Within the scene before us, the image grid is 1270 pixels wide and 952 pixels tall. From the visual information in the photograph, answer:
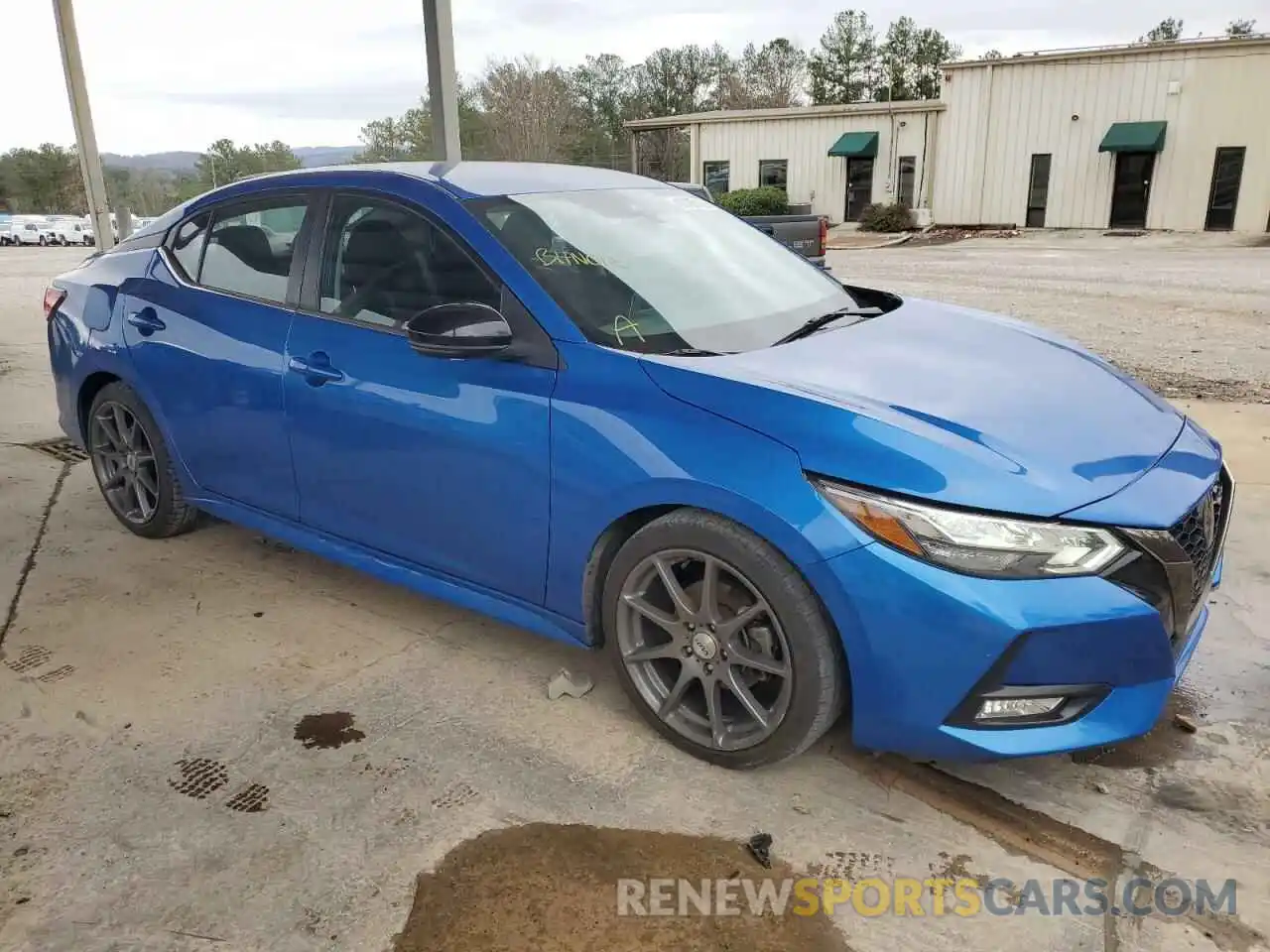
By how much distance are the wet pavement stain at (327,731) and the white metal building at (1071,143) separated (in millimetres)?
29759

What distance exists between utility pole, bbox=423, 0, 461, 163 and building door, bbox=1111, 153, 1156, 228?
2661cm

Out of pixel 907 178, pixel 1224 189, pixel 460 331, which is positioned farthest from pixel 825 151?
pixel 460 331

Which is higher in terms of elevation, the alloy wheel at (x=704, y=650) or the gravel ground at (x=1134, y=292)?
the alloy wheel at (x=704, y=650)

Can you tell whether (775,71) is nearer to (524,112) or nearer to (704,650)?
(524,112)

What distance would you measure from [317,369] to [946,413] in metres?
2.07

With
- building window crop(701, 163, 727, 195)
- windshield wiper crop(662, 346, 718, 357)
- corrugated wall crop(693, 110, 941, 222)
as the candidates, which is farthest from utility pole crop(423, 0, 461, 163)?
building window crop(701, 163, 727, 195)

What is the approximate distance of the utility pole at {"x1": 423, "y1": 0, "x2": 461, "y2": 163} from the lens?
22.5 feet

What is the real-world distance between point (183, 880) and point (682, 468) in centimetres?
157

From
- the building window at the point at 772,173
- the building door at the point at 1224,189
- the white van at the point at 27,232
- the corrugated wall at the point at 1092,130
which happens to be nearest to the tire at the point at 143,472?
the corrugated wall at the point at 1092,130

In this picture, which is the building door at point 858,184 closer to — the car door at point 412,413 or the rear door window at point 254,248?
the rear door window at point 254,248

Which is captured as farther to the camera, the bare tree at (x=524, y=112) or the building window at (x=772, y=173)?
the bare tree at (x=524, y=112)

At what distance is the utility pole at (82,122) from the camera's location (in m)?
10.5

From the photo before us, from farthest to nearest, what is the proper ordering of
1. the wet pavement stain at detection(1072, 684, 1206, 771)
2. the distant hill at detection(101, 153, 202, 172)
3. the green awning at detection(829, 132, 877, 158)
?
the green awning at detection(829, 132, 877, 158) < the distant hill at detection(101, 153, 202, 172) < the wet pavement stain at detection(1072, 684, 1206, 771)

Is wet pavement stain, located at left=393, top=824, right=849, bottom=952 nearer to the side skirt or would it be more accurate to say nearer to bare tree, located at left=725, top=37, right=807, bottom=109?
the side skirt
